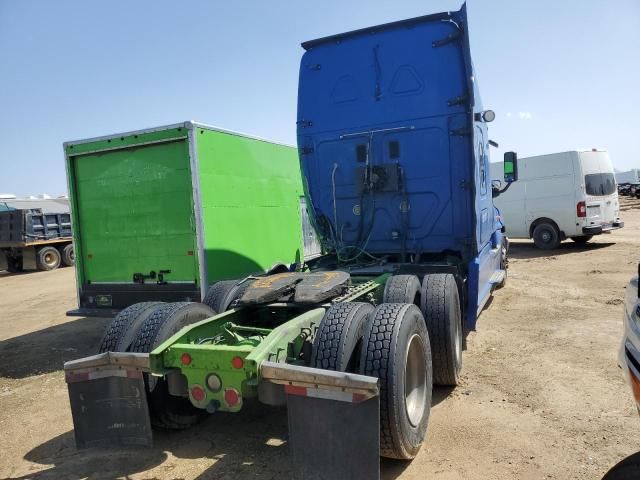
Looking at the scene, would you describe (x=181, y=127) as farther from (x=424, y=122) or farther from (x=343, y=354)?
Answer: (x=343, y=354)

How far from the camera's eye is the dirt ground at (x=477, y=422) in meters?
3.47

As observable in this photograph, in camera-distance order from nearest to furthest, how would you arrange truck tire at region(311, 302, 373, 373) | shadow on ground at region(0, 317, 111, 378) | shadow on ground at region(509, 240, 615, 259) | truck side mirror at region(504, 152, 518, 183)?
1. truck tire at region(311, 302, 373, 373)
2. shadow on ground at region(0, 317, 111, 378)
3. truck side mirror at region(504, 152, 518, 183)
4. shadow on ground at region(509, 240, 615, 259)

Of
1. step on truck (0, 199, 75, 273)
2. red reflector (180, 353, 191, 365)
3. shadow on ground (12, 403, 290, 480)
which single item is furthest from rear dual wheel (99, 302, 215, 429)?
step on truck (0, 199, 75, 273)

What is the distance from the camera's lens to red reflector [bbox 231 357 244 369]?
118 inches

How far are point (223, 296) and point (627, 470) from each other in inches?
145

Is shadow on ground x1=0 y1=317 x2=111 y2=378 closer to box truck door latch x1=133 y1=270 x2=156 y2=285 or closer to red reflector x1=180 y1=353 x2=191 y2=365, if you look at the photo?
A: box truck door latch x1=133 y1=270 x2=156 y2=285

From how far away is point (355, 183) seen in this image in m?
6.34

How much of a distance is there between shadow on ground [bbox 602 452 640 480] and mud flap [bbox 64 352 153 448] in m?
2.82

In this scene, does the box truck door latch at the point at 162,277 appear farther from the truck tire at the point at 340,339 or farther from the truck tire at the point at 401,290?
the truck tire at the point at 340,339

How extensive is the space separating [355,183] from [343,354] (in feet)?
11.4

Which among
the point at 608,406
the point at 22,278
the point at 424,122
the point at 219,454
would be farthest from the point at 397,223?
the point at 22,278

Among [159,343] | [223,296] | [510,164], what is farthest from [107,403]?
[510,164]

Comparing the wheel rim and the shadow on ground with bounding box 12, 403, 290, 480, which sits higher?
the wheel rim

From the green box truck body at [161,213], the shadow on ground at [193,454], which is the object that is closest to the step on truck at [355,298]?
the shadow on ground at [193,454]
